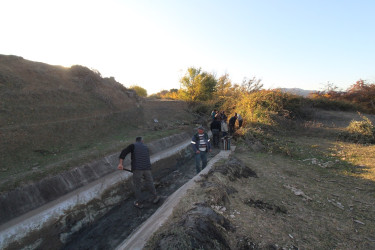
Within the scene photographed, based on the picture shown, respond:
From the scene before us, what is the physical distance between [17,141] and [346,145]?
640 inches

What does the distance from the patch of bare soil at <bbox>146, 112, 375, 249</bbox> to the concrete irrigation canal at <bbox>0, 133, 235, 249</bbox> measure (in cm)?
74

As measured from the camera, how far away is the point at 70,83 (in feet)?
44.1

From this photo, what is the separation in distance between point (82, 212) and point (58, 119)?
6.62m

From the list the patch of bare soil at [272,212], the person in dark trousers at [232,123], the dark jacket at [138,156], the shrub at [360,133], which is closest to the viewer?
the patch of bare soil at [272,212]

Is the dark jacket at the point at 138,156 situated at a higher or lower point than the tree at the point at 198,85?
lower

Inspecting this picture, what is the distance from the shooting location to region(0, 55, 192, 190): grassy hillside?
22.6 ft

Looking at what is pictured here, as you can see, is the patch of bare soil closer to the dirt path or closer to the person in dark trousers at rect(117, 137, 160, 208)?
the person in dark trousers at rect(117, 137, 160, 208)

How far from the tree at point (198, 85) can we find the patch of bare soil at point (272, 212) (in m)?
19.1

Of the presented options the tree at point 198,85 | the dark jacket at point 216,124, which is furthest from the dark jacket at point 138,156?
the tree at point 198,85

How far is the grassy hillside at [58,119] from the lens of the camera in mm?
6891

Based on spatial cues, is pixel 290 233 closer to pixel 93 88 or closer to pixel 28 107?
pixel 28 107

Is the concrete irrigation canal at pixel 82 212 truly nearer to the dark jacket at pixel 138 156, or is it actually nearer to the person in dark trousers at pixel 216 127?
the dark jacket at pixel 138 156

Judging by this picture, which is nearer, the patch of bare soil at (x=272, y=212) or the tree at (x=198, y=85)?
the patch of bare soil at (x=272, y=212)

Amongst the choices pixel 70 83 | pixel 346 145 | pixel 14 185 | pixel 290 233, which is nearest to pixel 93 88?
pixel 70 83
